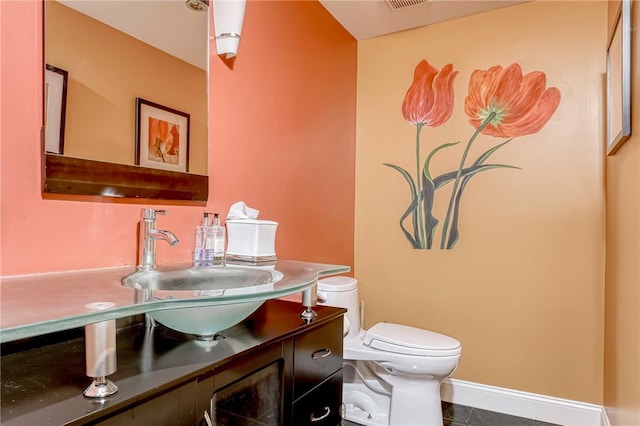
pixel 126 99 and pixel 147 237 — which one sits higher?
pixel 126 99

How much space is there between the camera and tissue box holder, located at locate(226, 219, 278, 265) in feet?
4.91

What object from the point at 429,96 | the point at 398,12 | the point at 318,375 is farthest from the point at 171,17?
the point at 429,96

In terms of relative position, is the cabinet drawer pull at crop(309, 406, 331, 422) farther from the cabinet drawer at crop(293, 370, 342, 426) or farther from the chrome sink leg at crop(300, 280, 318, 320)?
the chrome sink leg at crop(300, 280, 318, 320)

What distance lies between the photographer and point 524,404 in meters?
2.31

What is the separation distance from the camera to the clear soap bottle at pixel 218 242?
4.73 feet

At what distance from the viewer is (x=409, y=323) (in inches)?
104

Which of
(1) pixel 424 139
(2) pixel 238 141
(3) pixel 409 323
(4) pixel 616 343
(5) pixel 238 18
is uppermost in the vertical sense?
(5) pixel 238 18

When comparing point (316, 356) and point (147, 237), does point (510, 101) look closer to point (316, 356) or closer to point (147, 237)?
point (316, 356)

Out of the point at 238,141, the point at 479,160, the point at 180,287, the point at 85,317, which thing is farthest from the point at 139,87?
the point at 479,160

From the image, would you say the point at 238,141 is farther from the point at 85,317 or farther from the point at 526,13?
the point at 526,13

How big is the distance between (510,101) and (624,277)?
124 cm

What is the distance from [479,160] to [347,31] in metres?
1.26

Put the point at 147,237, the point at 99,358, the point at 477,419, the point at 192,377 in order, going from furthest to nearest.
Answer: the point at 477,419, the point at 147,237, the point at 192,377, the point at 99,358

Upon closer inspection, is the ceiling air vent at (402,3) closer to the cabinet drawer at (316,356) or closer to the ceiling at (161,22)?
the ceiling at (161,22)
